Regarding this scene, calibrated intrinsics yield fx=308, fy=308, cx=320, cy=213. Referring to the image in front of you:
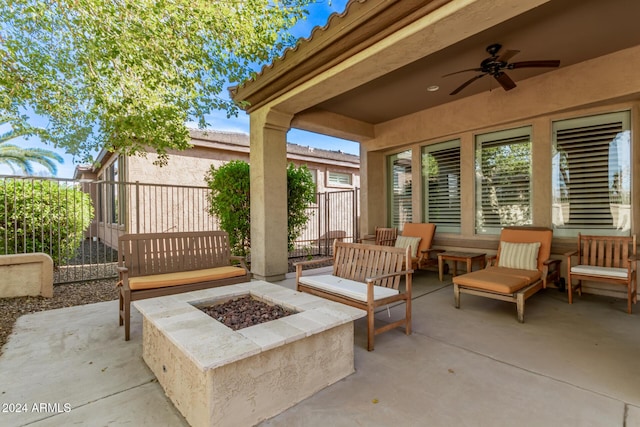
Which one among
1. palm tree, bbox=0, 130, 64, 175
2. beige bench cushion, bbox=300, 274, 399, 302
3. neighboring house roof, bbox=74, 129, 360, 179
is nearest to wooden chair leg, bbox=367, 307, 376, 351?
beige bench cushion, bbox=300, 274, 399, 302

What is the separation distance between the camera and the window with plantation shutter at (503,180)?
18.3 feet

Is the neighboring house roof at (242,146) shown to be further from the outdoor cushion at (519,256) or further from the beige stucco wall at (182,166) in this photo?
the outdoor cushion at (519,256)

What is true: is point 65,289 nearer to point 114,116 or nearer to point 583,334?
point 114,116

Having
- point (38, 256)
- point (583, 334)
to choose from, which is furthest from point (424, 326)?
point (38, 256)

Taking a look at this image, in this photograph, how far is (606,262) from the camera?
446 cm

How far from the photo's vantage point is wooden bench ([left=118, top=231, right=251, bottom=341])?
3.29 m

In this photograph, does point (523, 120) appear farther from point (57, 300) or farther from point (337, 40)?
point (57, 300)

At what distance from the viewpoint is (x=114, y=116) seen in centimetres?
434

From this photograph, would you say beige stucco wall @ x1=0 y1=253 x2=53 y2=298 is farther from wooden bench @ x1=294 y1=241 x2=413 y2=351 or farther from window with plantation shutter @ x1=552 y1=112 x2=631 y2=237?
window with plantation shutter @ x1=552 y1=112 x2=631 y2=237

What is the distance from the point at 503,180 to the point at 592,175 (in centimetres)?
127

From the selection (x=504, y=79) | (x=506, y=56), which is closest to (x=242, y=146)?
(x=504, y=79)

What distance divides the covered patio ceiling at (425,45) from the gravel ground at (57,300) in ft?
13.1

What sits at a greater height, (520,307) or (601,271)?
(601,271)

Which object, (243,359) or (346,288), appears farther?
(346,288)
